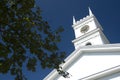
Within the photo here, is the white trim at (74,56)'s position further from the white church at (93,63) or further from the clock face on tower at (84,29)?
the clock face on tower at (84,29)

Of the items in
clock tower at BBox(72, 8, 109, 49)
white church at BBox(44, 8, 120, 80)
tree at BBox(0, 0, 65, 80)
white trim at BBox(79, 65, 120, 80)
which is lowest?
tree at BBox(0, 0, 65, 80)

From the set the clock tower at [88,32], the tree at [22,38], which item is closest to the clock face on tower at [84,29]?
the clock tower at [88,32]

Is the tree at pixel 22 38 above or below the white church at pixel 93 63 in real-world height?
below

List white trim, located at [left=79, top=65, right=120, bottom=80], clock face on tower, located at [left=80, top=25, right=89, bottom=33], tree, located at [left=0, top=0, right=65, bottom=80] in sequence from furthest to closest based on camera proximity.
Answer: clock face on tower, located at [left=80, top=25, right=89, bottom=33] → white trim, located at [left=79, top=65, right=120, bottom=80] → tree, located at [left=0, top=0, right=65, bottom=80]

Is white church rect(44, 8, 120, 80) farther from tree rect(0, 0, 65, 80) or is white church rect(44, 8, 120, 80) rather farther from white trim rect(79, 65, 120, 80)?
tree rect(0, 0, 65, 80)

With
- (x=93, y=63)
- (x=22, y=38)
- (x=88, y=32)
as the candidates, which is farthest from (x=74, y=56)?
(x=22, y=38)

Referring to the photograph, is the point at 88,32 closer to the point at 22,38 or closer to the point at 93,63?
the point at 93,63

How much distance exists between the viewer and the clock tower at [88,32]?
32.2 meters

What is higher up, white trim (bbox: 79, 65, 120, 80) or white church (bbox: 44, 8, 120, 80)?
white church (bbox: 44, 8, 120, 80)

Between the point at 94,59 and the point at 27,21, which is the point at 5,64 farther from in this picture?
the point at 94,59

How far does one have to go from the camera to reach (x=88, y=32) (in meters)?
33.1

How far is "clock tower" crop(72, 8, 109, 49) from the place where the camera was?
32156 millimetres

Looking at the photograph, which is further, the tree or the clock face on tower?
the clock face on tower

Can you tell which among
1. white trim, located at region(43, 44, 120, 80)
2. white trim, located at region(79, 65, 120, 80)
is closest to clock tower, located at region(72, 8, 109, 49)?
white trim, located at region(43, 44, 120, 80)
